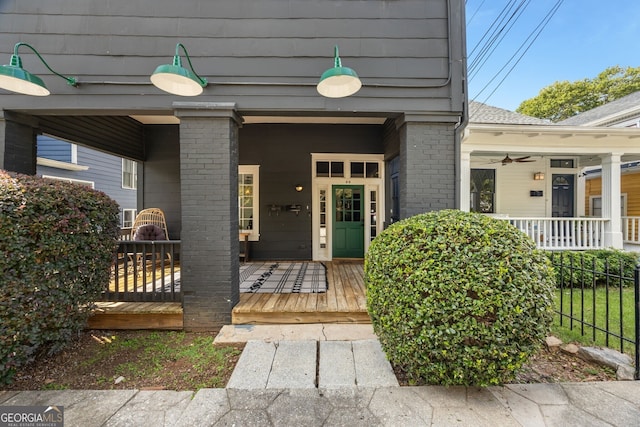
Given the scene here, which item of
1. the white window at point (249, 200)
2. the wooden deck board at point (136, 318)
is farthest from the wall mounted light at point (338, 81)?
the white window at point (249, 200)

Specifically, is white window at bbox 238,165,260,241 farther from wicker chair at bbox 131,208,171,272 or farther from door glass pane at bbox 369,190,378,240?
door glass pane at bbox 369,190,378,240

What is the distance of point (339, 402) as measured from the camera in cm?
192

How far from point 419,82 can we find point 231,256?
294 centimetres

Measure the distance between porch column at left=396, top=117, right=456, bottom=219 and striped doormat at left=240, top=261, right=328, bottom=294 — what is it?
175 cm

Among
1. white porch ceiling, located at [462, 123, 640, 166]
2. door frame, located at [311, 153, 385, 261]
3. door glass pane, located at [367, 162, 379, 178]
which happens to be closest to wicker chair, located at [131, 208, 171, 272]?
door frame, located at [311, 153, 385, 261]

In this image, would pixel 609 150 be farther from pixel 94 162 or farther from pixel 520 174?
pixel 94 162

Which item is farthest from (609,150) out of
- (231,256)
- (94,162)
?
(94,162)

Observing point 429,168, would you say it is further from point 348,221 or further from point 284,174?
point 284,174

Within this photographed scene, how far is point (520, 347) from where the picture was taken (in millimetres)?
1816

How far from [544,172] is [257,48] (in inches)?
324

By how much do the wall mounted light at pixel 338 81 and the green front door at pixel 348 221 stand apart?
3.34 m

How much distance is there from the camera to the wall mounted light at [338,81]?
93.5 inches

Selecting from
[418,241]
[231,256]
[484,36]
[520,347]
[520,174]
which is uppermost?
[484,36]

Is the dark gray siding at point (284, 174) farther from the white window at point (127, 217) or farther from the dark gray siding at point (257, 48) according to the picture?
the white window at point (127, 217)
